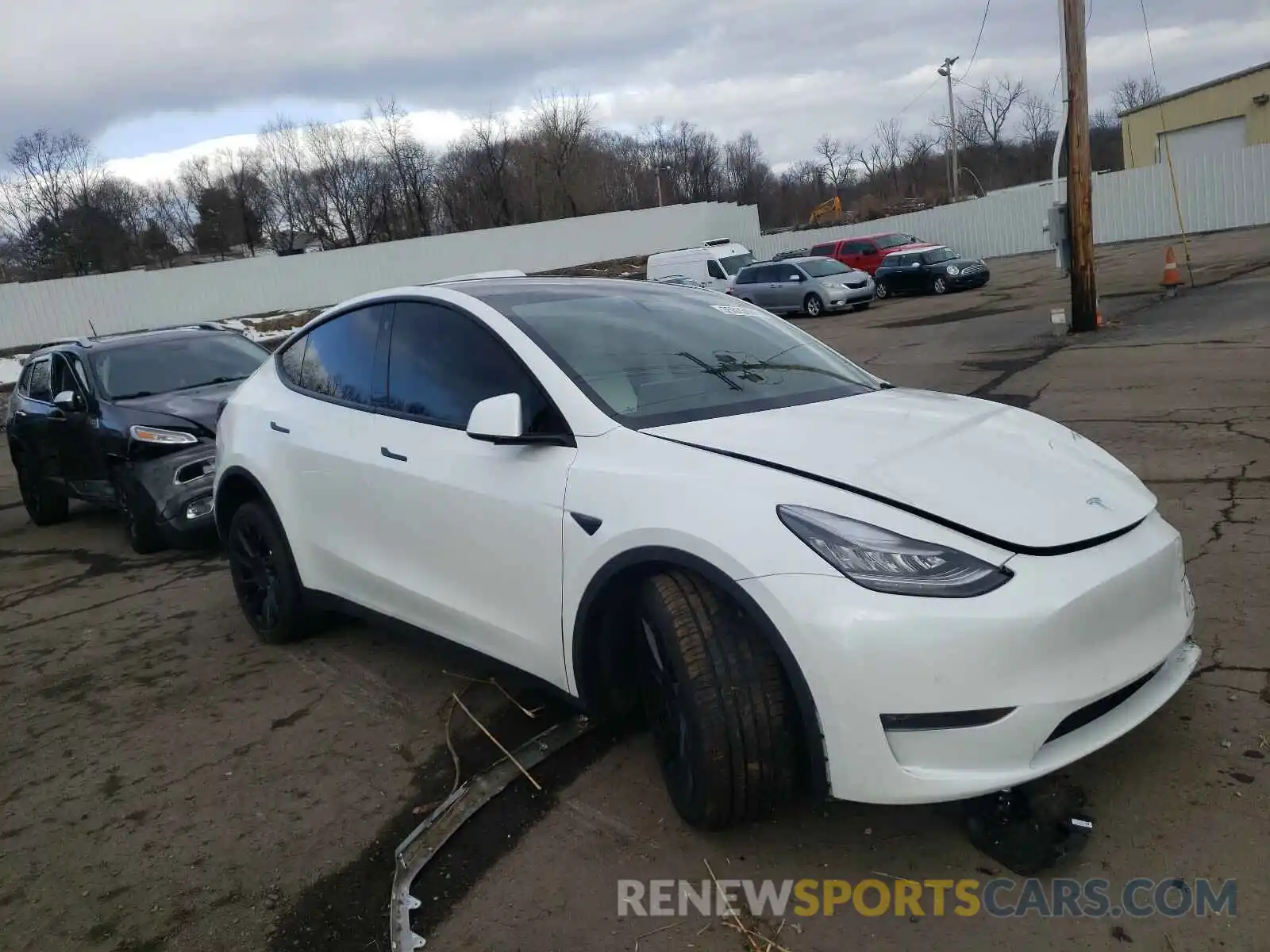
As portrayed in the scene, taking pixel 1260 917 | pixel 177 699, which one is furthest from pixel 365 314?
pixel 1260 917

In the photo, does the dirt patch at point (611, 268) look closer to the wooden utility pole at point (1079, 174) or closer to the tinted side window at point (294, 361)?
the wooden utility pole at point (1079, 174)

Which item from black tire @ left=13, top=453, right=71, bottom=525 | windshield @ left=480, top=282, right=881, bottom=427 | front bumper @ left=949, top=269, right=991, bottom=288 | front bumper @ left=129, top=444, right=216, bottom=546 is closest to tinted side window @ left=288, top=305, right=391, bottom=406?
windshield @ left=480, top=282, right=881, bottom=427

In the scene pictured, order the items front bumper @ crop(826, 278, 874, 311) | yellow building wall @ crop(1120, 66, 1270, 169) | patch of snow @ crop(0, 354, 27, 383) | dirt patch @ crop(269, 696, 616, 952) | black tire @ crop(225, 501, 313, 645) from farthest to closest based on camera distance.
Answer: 1. yellow building wall @ crop(1120, 66, 1270, 169)
2. patch of snow @ crop(0, 354, 27, 383)
3. front bumper @ crop(826, 278, 874, 311)
4. black tire @ crop(225, 501, 313, 645)
5. dirt patch @ crop(269, 696, 616, 952)

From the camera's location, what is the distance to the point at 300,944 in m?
2.74

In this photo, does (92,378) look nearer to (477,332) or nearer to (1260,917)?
(477,332)

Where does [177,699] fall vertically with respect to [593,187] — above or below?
below

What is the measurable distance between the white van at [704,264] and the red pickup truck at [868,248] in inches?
93.6

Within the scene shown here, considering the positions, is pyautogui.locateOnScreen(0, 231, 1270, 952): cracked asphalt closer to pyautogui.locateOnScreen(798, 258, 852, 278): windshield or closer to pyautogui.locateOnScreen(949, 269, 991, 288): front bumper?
pyautogui.locateOnScreen(798, 258, 852, 278): windshield

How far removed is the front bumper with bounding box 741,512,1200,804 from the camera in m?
2.44

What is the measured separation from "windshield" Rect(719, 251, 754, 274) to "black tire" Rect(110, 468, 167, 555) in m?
21.7

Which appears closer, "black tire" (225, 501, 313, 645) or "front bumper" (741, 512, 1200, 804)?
"front bumper" (741, 512, 1200, 804)

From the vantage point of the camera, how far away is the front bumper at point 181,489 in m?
6.93

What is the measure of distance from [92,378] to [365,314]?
452 cm

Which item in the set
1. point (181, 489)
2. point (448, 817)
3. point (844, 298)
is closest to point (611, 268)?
point (844, 298)
